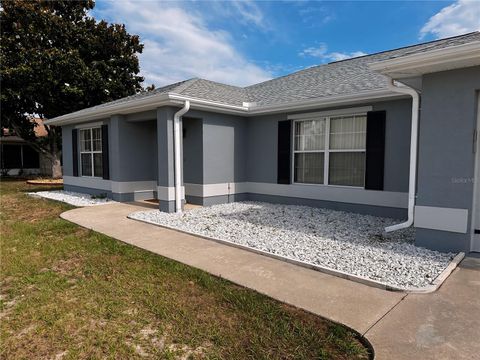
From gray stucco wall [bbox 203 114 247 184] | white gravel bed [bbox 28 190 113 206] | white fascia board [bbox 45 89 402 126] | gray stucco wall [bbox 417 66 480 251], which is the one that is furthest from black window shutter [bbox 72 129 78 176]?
gray stucco wall [bbox 417 66 480 251]

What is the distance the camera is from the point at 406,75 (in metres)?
5.04

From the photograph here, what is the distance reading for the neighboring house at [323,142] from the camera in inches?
178

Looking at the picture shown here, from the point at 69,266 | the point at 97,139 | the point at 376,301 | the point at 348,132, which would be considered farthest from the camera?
the point at 97,139

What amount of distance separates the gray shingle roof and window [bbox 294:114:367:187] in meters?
0.78

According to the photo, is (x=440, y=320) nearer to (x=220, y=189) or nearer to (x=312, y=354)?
(x=312, y=354)

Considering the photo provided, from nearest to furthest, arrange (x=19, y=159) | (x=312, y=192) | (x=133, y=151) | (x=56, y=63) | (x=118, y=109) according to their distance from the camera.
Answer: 1. (x=312, y=192)
2. (x=118, y=109)
3. (x=133, y=151)
4. (x=56, y=63)
5. (x=19, y=159)

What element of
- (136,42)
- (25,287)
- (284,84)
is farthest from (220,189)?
(136,42)

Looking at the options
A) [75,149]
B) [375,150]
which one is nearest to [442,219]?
[375,150]

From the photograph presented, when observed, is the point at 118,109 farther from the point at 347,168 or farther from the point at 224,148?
the point at 347,168

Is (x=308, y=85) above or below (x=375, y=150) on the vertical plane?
above

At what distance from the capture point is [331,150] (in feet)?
26.0

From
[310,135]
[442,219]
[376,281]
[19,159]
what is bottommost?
[376,281]

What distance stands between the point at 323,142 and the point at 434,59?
3.90 meters

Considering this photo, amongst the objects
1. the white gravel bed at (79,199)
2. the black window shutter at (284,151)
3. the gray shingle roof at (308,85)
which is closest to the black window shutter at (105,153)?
the white gravel bed at (79,199)
